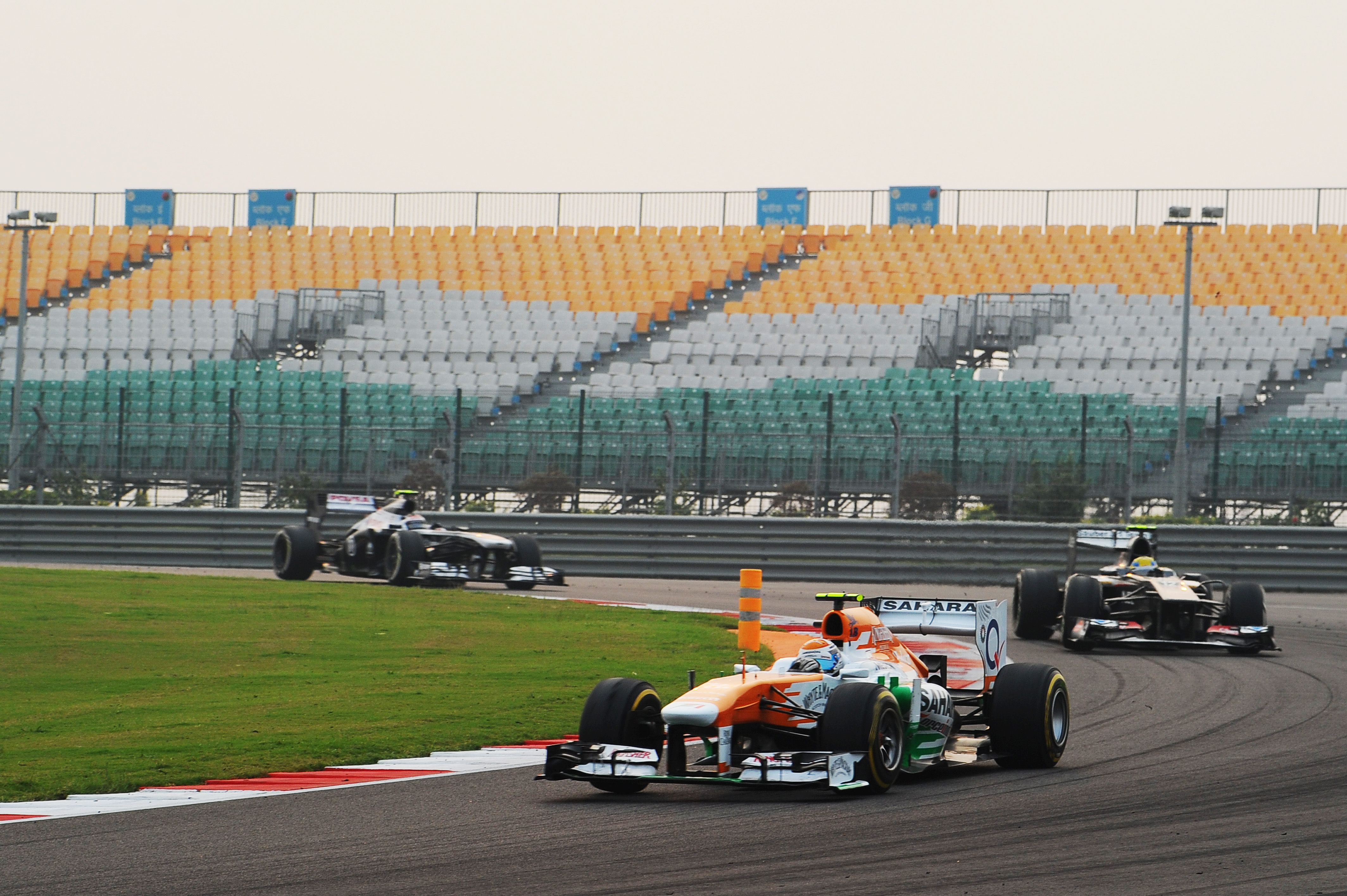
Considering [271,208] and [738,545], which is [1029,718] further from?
[271,208]

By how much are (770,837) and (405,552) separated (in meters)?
15.1

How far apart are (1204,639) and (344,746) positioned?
956cm

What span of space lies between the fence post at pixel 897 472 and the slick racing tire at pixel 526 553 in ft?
18.0

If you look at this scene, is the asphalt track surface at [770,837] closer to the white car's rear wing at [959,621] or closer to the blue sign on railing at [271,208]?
the white car's rear wing at [959,621]

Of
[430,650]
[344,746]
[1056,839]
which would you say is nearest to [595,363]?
[430,650]

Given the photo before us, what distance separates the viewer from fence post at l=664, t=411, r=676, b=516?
81.1ft

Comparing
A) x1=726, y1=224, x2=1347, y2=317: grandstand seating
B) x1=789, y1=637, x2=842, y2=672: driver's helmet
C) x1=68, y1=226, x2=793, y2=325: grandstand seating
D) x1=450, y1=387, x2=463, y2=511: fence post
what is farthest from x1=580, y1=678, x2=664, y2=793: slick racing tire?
x1=68, y1=226, x2=793, y2=325: grandstand seating

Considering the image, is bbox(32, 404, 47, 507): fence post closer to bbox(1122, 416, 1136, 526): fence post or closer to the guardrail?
the guardrail

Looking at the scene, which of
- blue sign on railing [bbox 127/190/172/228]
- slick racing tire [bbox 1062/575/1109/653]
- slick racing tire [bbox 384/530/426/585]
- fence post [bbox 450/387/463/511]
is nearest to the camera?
slick racing tire [bbox 1062/575/1109/653]

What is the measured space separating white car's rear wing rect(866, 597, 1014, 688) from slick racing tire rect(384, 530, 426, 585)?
12389 millimetres

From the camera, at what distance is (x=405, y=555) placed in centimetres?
2189

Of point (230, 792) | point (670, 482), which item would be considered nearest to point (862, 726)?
point (230, 792)

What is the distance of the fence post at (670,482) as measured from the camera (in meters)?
24.7

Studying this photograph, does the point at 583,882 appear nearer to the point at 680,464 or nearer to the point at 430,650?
the point at 430,650
